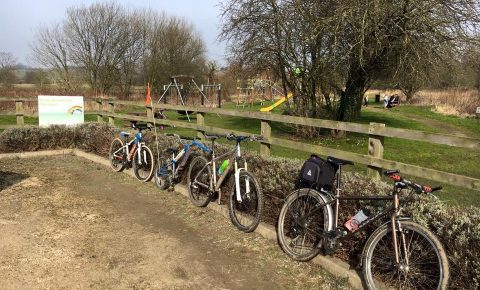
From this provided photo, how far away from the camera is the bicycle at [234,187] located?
5.11 meters

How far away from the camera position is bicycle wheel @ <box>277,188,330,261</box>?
418 centimetres

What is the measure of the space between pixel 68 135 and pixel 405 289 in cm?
922

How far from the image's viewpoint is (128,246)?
4.72m

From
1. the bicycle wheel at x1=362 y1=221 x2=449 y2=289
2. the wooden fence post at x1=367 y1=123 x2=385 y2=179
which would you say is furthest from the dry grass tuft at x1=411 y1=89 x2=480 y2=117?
the bicycle wheel at x1=362 y1=221 x2=449 y2=289

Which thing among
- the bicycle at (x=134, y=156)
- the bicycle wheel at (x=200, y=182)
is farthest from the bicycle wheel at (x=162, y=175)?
the bicycle wheel at (x=200, y=182)

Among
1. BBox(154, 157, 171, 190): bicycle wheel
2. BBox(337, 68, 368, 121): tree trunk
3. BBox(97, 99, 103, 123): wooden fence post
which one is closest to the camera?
BBox(154, 157, 171, 190): bicycle wheel

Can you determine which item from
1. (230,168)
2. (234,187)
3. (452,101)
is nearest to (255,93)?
(452,101)

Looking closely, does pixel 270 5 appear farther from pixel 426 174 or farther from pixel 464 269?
pixel 464 269

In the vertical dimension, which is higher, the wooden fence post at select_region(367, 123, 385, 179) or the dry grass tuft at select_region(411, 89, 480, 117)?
the dry grass tuft at select_region(411, 89, 480, 117)

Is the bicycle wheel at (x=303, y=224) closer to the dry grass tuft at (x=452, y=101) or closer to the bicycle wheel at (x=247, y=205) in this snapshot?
the bicycle wheel at (x=247, y=205)

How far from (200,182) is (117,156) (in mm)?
2905

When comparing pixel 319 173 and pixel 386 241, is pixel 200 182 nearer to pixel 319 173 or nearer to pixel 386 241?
pixel 319 173

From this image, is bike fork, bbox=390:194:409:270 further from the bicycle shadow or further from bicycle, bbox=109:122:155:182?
the bicycle shadow

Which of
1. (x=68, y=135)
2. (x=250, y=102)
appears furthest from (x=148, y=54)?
(x=68, y=135)
